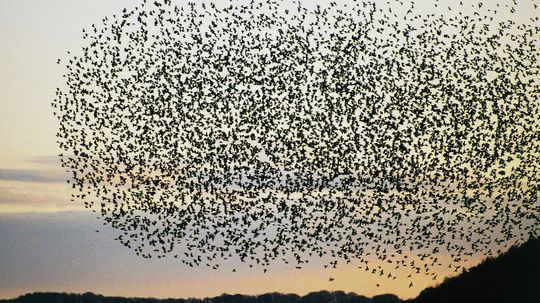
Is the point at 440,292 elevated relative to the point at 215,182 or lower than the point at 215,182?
lower

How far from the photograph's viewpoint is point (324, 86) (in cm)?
5247

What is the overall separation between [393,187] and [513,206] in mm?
8219

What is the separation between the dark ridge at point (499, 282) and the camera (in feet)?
127

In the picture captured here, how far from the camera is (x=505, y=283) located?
40156mm

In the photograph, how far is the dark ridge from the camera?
127 feet

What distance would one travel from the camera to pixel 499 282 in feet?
133

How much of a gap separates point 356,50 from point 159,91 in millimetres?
13220

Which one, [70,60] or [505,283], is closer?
[505,283]

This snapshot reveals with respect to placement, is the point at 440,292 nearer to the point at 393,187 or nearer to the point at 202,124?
the point at 393,187

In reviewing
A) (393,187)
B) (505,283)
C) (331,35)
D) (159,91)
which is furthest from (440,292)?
(159,91)

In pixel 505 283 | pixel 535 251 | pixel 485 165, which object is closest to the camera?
pixel 505 283

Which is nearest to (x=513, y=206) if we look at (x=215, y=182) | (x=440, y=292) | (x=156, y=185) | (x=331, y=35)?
(x=440, y=292)

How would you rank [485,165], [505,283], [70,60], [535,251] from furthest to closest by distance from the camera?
[485,165], [70,60], [535,251], [505,283]

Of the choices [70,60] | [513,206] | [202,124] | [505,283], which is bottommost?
[505,283]
